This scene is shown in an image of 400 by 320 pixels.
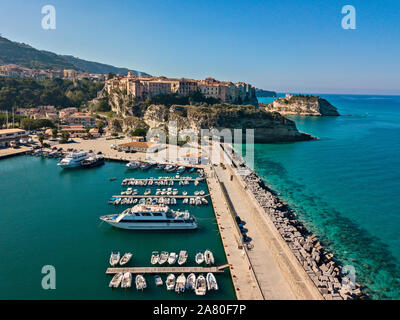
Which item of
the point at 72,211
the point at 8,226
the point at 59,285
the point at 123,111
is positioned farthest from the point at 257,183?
the point at 123,111

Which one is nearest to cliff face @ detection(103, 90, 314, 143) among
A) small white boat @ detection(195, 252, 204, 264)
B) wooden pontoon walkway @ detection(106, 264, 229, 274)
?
small white boat @ detection(195, 252, 204, 264)

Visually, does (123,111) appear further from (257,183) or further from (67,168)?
(257,183)

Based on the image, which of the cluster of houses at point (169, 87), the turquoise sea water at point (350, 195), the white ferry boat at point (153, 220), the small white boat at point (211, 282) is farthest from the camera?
the cluster of houses at point (169, 87)

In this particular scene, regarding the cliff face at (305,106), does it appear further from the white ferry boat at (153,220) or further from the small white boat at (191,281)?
the small white boat at (191,281)

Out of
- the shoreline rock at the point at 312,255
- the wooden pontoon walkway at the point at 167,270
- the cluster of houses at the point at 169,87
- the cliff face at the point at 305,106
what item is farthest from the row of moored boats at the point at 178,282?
the cliff face at the point at 305,106

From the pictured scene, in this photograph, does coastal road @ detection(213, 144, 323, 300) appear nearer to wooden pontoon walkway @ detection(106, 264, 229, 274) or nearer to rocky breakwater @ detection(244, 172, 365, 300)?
rocky breakwater @ detection(244, 172, 365, 300)

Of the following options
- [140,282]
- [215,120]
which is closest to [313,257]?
[140,282]

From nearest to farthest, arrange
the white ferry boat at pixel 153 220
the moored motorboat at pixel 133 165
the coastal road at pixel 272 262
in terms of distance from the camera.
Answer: the coastal road at pixel 272 262 < the white ferry boat at pixel 153 220 < the moored motorboat at pixel 133 165
